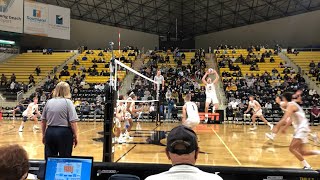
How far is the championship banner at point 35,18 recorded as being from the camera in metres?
30.5

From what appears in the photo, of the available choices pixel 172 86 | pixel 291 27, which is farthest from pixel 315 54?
pixel 172 86

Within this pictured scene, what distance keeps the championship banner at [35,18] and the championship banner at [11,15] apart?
1.71 ft

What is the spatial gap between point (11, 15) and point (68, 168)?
2926cm

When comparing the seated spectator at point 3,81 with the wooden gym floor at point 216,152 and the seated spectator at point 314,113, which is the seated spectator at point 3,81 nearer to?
the wooden gym floor at point 216,152

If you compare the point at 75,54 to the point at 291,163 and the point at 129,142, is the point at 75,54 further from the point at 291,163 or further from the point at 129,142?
the point at 291,163

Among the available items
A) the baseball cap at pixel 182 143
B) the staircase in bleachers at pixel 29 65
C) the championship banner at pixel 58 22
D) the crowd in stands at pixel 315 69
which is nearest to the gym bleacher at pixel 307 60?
the crowd in stands at pixel 315 69

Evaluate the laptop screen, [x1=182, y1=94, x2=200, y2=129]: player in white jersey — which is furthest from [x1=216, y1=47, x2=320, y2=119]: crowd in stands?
the laptop screen

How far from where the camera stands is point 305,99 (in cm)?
2191

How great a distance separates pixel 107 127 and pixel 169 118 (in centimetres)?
1489

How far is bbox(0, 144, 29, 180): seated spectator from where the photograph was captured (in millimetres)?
1932

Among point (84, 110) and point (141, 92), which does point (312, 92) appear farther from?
point (84, 110)

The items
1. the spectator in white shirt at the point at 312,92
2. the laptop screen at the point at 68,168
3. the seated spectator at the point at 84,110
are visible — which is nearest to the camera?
the laptop screen at the point at 68,168

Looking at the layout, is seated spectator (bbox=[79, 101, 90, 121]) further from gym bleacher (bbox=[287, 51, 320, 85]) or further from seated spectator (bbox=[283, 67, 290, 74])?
gym bleacher (bbox=[287, 51, 320, 85])

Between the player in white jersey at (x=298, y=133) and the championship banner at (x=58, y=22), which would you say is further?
the championship banner at (x=58, y=22)
